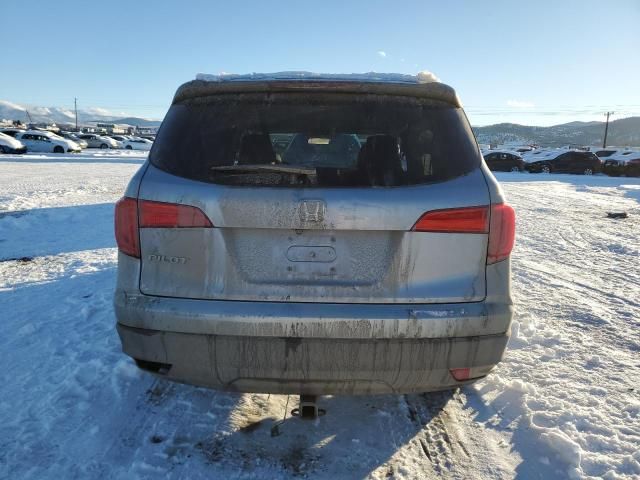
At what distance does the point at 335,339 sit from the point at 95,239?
254 inches

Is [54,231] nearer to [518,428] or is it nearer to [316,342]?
[316,342]

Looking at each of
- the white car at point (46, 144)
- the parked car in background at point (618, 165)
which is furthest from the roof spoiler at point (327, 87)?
the white car at point (46, 144)

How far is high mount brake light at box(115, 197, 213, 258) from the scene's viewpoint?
210 centimetres

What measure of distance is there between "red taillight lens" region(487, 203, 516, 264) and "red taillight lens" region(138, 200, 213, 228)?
130 centimetres

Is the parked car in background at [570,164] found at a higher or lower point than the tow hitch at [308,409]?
higher

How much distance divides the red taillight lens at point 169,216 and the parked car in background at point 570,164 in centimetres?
3444

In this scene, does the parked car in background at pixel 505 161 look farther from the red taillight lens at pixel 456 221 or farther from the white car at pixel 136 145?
the white car at pixel 136 145

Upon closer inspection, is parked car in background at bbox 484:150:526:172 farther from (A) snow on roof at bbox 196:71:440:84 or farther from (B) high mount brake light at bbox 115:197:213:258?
(B) high mount brake light at bbox 115:197:213:258

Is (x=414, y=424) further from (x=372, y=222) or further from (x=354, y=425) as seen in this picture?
(x=372, y=222)

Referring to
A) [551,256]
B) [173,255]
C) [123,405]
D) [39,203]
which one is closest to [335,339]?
[173,255]

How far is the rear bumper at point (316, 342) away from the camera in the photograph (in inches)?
80.7

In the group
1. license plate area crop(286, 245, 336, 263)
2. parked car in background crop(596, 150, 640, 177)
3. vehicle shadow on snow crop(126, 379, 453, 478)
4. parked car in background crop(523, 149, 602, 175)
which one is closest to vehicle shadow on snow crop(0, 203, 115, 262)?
vehicle shadow on snow crop(126, 379, 453, 478)

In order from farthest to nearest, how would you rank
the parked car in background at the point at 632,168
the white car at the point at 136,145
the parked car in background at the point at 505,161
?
1. the white car at the point at 136,145
2. the parked car in background at the point at 505,161
3. the parked car in background at the point at 632,168

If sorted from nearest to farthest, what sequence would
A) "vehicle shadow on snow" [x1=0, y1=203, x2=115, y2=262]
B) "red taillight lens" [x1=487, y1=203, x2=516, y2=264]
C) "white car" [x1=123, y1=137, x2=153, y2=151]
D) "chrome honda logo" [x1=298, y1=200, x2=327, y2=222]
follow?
1. "chrome honda logo" [x1=298, y1=200, x2=327, y2=222]
2. "red taillight lens" [x1=487, y1=203, x2=516, y2=264]
3. "vehicle shadow on snow" [x1=0, y1=203, x2=115, y2=262]
4. "white car" [x1=123, y1=137, x2=153, y2=151]
